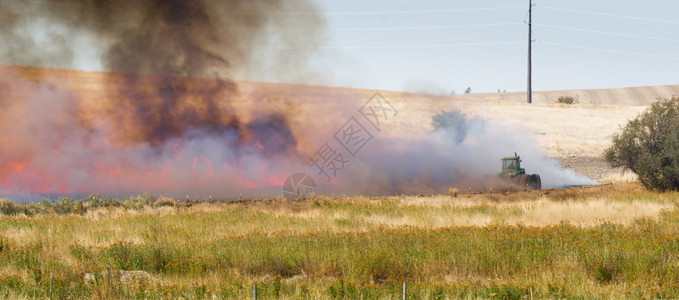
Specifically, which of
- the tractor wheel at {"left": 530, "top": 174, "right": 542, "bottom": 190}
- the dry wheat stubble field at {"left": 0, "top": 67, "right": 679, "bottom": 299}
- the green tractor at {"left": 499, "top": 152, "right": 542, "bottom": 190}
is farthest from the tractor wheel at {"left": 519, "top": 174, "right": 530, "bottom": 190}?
the dry wheat stubble field at {"left": 0, "top": 67, "right": 679, "bottom": 299}

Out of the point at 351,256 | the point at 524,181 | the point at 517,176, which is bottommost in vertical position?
the point at 351,256

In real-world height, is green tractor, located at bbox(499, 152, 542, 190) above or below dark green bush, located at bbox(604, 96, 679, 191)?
below

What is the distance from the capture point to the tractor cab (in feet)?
140

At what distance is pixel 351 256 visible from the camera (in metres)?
15.8

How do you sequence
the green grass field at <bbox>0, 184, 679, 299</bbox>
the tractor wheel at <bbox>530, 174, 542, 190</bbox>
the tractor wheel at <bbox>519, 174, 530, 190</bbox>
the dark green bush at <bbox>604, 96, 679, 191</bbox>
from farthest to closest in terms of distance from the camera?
the tractor wheel at <bbox>530, 174, 542, 190</bbox>, the tractor wheel at <bbox>519, 174, 530, 190</bbox>, the dark green bush at <bbox>604, 96, 679, 191</bbox>, the green grass field at <bbox>0, 184, 679, 299</bbox>

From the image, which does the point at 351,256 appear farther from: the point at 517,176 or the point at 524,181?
the point at 517,176

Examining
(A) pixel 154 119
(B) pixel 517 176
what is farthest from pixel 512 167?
(A) pixel 154 119

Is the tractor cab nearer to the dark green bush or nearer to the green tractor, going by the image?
the green tractor

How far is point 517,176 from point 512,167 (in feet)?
4.86

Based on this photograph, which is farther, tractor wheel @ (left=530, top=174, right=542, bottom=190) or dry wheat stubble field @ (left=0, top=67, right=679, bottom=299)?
tractor wheel @ (left=530, top=174, right=542, bottom=190)

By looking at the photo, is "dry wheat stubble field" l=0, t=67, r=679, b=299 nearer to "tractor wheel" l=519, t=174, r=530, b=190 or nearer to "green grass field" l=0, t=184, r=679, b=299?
"green grass field" l=0, t=184, r=679, b=299

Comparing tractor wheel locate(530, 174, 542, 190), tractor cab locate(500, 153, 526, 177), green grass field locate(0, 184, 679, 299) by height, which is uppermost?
tractor cab locate(500, 153, 526, 177)

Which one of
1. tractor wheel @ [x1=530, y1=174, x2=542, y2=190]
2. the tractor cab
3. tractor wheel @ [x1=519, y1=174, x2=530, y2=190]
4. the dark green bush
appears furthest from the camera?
the tractor cab

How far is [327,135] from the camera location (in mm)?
49969
